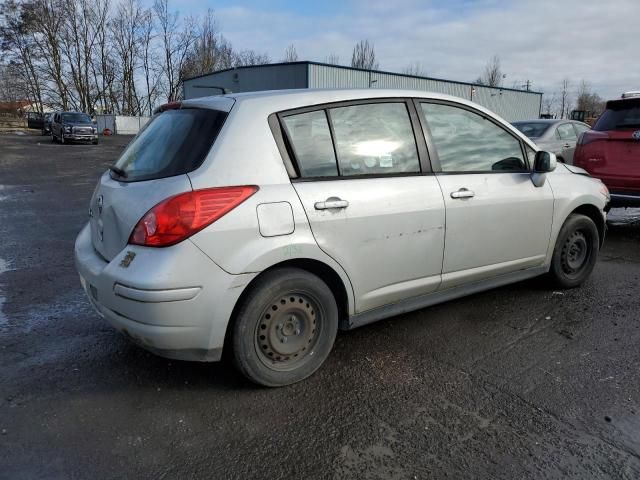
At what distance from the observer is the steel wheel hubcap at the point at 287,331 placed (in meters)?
2.90

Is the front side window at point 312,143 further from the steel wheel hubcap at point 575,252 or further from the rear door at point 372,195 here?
the steel wheel hubcap at point 575,252

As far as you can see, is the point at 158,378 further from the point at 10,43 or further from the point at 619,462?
the point at 10,43

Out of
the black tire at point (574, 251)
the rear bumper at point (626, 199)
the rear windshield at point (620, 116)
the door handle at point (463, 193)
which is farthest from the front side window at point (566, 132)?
the door handle at point (463, 193)

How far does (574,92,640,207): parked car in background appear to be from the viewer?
653cm

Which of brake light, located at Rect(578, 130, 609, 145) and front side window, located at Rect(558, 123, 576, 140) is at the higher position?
front side window, located at Rect(558, 123, 576, 140)

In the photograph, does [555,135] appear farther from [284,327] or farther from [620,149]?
[284,327]

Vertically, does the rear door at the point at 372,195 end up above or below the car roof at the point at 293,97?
below

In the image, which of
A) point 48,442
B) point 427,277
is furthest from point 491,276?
point 48,442

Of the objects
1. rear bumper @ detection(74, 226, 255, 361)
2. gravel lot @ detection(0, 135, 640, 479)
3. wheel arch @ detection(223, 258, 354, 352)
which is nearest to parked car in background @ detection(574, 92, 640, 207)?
gravel lot @ detection(0, 135, 640, 479)

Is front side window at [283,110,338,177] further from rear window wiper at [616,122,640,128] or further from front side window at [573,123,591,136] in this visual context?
front side window at [573,123,591,136]

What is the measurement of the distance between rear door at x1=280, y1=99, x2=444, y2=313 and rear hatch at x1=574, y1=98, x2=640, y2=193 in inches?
176

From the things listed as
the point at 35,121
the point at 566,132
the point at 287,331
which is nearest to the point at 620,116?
the point at 566,132

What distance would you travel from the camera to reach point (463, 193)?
3562mm

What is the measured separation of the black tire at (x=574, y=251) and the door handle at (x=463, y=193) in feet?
4.22
